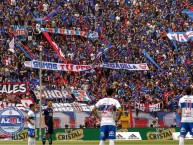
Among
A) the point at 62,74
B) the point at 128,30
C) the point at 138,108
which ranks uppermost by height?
the point at 128,30

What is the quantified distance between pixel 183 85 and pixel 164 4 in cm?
1260

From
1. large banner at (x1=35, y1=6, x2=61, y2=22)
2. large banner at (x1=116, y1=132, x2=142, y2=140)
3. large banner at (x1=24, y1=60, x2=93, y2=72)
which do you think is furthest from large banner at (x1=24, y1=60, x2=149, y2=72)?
large banner at (x1=116, y1=132, x2=142, y2=140)

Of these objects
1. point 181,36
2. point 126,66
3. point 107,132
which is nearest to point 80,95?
point 126,66

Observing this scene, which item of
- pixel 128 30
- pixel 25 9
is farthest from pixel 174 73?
pixel 25 9

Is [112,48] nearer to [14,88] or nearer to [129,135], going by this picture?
[14,88]

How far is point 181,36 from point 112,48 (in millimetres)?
6686

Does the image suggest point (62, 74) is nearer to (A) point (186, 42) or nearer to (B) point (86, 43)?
(B) point (86, 43)

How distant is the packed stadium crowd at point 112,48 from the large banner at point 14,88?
4.01ft

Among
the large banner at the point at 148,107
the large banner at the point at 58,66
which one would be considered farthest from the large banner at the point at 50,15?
the large banner at the point at 148,107

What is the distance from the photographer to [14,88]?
51.3 meters

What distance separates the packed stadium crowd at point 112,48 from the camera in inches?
2175

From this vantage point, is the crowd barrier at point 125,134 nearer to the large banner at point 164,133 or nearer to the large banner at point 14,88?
the large banner at point 164,133

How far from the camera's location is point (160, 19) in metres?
66.6

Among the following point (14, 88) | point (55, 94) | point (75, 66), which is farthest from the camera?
point (75, 66)
